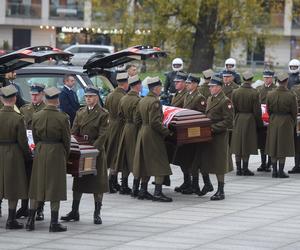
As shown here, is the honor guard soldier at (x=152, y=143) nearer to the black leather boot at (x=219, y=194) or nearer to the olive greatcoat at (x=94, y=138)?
the black leather boot at (x=219, y=194)

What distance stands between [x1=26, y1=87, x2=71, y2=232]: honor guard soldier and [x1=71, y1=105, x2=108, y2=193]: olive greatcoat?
A: 0.69 m

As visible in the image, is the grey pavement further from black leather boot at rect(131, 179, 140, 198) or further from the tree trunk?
the tree trunk

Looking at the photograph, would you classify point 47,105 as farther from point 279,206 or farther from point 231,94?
point 231,94

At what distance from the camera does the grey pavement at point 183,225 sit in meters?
12.8

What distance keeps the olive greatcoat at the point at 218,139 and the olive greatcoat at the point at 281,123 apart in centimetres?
268

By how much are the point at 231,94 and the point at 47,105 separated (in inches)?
266

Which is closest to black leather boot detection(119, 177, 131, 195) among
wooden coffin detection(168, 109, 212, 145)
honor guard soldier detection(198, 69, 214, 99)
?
wooden coffin detection(168, 109, 212, 145)

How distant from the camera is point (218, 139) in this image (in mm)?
16484

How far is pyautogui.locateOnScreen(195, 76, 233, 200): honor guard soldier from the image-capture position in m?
16.4

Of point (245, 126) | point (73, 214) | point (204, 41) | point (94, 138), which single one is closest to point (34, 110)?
point (94, 138)

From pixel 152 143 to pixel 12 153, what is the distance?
3.08m

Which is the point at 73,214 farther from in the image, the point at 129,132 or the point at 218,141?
the point at 218,141

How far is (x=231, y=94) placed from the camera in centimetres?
1958

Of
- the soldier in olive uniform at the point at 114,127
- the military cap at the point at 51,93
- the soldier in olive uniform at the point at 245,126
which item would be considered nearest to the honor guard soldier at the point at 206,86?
the soldier in olive uniform at the point at 245,126
